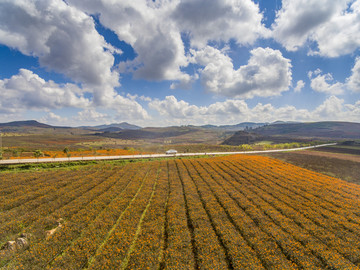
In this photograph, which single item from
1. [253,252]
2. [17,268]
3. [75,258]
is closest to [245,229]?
[253,252]

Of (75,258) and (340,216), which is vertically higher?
(75,258)

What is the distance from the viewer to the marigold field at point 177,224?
35.6 feet

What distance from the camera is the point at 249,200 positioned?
20.8 metres

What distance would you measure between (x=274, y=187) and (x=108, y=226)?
25336 mm

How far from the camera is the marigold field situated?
10.9 meters

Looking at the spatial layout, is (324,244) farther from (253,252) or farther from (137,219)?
(137,219)

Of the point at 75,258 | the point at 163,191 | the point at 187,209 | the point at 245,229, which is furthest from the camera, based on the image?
the point at 163,191

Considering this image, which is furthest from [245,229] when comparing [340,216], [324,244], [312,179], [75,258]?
[312,179]

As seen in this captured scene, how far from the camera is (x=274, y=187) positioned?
25094 millimetres

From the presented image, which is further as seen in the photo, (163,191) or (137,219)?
(163,191)

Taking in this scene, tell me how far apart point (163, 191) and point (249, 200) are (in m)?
12.5

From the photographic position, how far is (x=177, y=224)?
1477 cm

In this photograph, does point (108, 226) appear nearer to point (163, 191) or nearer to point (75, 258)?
point (75, 258)

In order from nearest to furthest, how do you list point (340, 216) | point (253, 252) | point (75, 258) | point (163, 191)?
1. point (75, 258)
2. point (253, 252)
3. point (340, 216)
4. point (163, 191)
